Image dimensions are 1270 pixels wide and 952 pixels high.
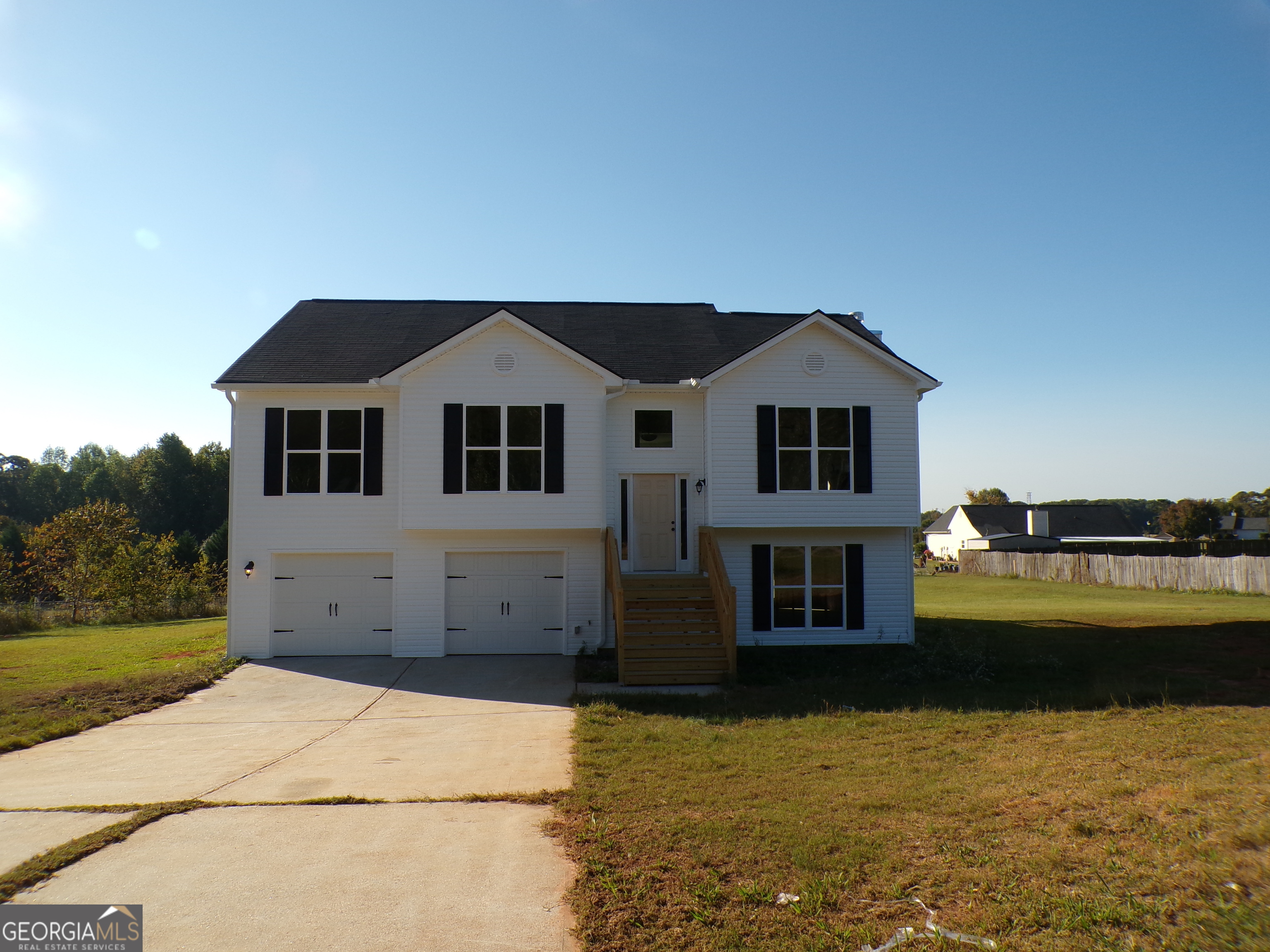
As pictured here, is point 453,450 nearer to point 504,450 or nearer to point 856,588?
point 504,450

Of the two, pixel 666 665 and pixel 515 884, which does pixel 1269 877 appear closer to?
pixel 515 884

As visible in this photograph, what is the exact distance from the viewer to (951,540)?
Result: 7169 cm

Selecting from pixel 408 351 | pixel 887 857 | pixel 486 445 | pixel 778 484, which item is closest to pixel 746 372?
pixel 778 484

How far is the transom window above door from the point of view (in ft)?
56.3

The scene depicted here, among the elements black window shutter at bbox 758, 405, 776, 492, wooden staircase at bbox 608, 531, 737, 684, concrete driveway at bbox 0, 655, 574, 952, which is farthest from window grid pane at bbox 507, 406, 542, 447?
concrete driveway at bbox 0, 655, 574, 952

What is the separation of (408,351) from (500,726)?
10.4 meters

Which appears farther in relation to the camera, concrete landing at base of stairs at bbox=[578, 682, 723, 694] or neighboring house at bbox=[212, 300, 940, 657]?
neighboring house at bbox=[212, 300, 940, 657]

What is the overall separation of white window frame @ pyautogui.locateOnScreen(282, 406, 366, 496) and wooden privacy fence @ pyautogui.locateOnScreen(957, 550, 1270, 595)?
3067 cm

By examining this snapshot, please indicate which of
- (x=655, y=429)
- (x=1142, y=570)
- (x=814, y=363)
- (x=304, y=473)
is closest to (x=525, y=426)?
(x=655, y=429)

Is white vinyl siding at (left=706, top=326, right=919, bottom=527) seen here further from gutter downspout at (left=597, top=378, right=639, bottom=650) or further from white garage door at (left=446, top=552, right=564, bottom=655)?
white garage door at (left=446, top=552, right=564, bottom=655)

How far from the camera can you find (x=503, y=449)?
15.9 metres

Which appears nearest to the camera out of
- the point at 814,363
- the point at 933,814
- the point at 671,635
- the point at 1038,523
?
the point at 933,814

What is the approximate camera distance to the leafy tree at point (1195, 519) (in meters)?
78.6

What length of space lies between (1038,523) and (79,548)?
59963mm
